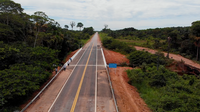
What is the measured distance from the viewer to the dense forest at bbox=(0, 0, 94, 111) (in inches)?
498

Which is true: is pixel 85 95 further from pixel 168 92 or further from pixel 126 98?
pixel 168 92

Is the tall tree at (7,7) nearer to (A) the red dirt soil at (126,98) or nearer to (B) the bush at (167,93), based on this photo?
(A) the red dirt soil at (126,98)

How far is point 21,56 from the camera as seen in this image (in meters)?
17.7

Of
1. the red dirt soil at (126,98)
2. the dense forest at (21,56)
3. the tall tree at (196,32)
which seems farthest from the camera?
the tall tree at (196,32)

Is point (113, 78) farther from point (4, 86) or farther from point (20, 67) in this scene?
point (4, 86)

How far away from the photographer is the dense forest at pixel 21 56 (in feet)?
41.5

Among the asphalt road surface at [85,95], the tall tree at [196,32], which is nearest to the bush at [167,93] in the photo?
the asphalt road surface at [85,95]

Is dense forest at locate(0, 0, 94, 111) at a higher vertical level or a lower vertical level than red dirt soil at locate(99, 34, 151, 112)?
higher

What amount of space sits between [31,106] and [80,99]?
5113mm

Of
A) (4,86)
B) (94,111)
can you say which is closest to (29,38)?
(4,86)

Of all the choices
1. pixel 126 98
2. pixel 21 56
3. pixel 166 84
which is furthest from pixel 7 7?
pixel 166 84

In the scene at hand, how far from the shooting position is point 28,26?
3003 centimetres

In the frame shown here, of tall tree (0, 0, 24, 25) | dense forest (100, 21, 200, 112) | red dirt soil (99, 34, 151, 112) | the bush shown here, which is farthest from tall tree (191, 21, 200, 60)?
tall tree (0, 0, 24, 25)

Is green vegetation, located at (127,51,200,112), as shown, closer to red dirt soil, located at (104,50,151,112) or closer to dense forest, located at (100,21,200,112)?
dense forest, located at (100,21,200,112)
